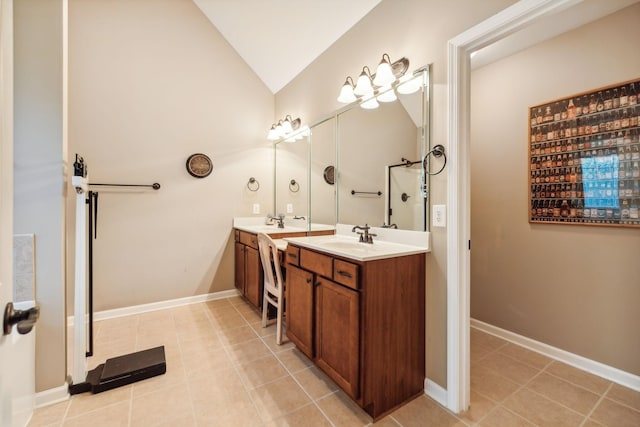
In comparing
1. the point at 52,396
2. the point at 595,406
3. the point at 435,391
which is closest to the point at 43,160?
the point at 52,396

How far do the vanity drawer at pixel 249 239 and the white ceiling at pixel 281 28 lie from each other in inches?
77.9

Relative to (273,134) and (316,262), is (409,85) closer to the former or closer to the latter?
(316,262)

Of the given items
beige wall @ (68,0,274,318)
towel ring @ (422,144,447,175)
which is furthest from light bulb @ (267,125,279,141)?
towel ring @ (422,144,447,175)

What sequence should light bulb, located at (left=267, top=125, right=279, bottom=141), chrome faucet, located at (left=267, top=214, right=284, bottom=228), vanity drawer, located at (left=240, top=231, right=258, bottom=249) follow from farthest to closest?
light bulb, located at (left=267, top=125, right=279, bottom=141) → chrome faucet, located at (left=267, top=214, right=284, bottom=228) → vanity drawer, located at (left=240, top=231, right=258, bottom=249)

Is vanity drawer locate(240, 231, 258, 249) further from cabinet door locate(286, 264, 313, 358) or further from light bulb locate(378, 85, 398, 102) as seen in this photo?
light bulb locate(378, 85, 398, 102)

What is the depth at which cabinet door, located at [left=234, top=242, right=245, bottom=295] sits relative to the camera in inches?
124

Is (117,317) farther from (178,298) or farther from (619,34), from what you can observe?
(619,34)

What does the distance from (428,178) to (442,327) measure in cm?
91

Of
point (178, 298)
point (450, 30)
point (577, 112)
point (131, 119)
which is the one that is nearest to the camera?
point (450, 30)

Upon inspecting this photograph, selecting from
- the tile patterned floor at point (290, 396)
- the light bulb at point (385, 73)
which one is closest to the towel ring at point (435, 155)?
the light bulb at point (385, 73)

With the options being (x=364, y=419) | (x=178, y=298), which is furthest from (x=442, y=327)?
(x=178, y=298)

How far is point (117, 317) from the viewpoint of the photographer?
2.77 metres

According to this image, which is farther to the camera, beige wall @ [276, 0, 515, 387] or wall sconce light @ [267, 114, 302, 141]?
wall sconce light @ [267, 114, 302, 141]

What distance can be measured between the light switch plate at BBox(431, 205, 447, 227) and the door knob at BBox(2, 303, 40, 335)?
1.72 meters
